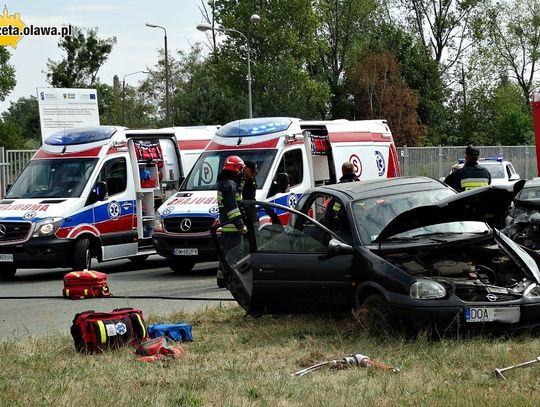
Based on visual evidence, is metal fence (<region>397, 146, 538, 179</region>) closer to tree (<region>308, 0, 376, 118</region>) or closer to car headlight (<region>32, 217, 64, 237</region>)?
car headlight (<region>32, 217, 64, 237</region>)

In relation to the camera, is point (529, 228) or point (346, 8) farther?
point (346, 8)

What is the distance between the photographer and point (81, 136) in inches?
669

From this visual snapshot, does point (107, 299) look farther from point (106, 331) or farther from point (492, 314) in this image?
point (492, 314)

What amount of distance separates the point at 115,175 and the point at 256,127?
2.74m

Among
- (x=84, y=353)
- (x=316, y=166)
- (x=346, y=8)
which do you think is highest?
(x=346, y=8)

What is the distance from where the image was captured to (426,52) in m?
65.8

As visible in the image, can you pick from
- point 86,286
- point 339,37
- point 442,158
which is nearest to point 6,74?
point 339,37

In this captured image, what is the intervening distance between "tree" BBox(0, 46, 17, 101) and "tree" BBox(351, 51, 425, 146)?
24.8m

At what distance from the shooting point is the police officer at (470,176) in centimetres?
1347

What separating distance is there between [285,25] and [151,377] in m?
50.1

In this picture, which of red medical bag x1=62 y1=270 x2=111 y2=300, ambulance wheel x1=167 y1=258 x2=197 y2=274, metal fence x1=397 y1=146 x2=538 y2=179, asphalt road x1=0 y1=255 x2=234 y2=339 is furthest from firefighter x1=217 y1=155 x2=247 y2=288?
metal fence x1=397 y1=146 x2=538 y2=179

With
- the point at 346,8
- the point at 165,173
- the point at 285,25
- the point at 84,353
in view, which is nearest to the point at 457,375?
the point at 84,353

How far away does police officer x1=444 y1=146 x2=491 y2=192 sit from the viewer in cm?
1347

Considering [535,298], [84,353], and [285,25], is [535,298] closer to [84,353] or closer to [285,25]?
[84,353]
